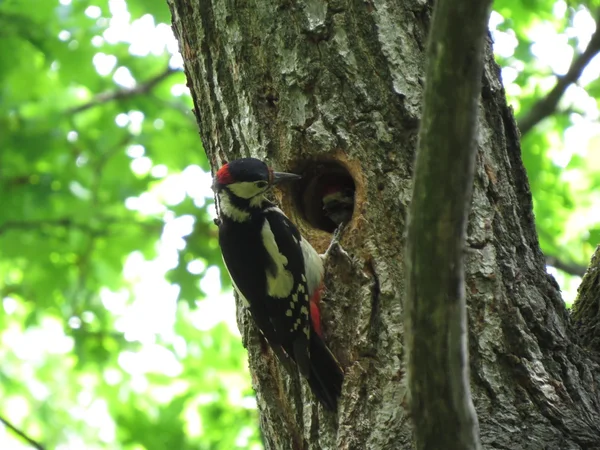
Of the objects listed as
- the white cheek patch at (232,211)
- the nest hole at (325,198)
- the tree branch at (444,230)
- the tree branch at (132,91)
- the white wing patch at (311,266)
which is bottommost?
the tree branch at (444,230)

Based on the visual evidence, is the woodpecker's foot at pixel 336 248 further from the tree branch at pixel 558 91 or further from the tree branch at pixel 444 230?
the tree branch at pixel 558 91

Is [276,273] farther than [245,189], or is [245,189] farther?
[276,273]

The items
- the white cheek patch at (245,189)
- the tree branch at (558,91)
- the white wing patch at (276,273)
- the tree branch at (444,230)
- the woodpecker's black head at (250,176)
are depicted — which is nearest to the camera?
the tree branch at (444,230)

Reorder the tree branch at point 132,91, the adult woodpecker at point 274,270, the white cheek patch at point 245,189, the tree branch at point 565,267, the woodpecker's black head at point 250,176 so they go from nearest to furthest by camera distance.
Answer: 1. the adult woodpecker at point 274,270
2. the woodpecker's black head at point 250,176
3. the white cheek patch at point 245,189
4. the tree branch at point 565,267
5. the tree branch at point 132,91

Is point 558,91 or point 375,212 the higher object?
point 558,91

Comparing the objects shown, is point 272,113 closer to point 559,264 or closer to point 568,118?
point 559,264

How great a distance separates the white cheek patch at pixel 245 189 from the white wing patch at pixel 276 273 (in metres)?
0.19

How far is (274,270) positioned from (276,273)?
0.06 feet

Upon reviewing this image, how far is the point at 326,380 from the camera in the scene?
2361 mm

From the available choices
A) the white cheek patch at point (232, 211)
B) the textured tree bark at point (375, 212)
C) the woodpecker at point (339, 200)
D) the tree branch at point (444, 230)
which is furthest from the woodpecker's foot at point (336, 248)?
the tree branch at point (444, 230)

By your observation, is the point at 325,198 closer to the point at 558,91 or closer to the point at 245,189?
the point at 245,189

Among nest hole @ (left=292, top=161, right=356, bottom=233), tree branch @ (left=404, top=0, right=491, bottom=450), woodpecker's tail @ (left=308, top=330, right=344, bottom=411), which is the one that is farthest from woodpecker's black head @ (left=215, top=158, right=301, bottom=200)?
tree branch @ (left=404, top=0, right=491, bottom=450)

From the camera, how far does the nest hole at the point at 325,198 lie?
3191 mm

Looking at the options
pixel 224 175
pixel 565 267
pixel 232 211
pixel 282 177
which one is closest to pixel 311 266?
pixel 282 177
